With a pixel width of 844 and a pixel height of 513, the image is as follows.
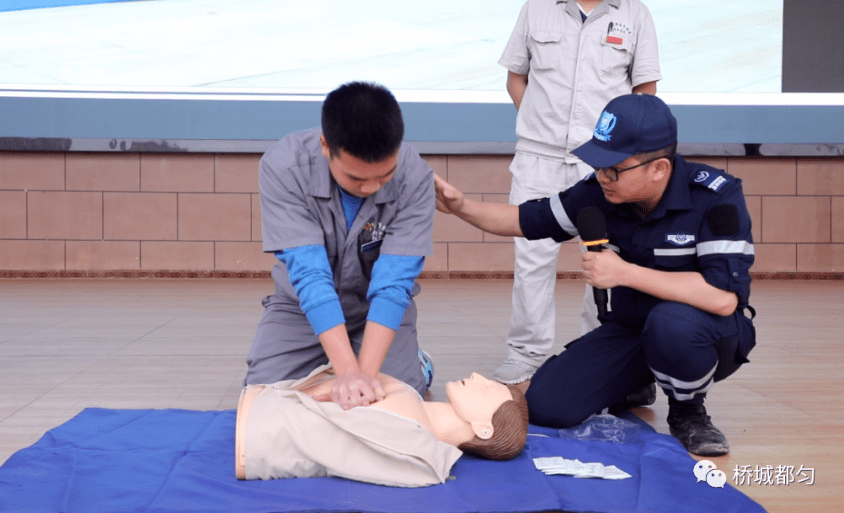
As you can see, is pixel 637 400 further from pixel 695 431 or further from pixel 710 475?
pixel 710 475

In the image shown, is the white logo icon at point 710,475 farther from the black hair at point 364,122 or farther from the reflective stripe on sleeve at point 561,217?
the black hair at point 364,122

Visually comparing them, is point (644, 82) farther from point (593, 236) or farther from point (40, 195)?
point (40, 195)

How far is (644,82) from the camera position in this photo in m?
2.66

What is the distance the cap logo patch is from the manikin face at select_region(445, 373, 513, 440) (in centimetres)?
60

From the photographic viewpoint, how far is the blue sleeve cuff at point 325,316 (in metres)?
1.65

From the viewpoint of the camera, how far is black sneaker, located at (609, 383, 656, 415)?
2096 mm

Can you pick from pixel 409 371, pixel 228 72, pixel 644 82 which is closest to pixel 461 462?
pixel 409 371

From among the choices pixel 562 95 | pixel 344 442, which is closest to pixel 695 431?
pixel 344 442

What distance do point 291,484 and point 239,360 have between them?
1.34m

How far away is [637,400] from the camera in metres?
2.14

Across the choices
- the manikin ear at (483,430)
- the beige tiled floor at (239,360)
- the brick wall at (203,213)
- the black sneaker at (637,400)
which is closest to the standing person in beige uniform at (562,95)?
the beige tiled floor at (239,360)

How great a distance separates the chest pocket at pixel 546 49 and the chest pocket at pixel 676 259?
1.07 metres

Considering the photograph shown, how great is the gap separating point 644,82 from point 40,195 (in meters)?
4.65

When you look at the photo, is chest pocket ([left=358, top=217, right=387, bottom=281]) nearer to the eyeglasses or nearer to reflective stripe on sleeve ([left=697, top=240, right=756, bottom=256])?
the eyeglasses
